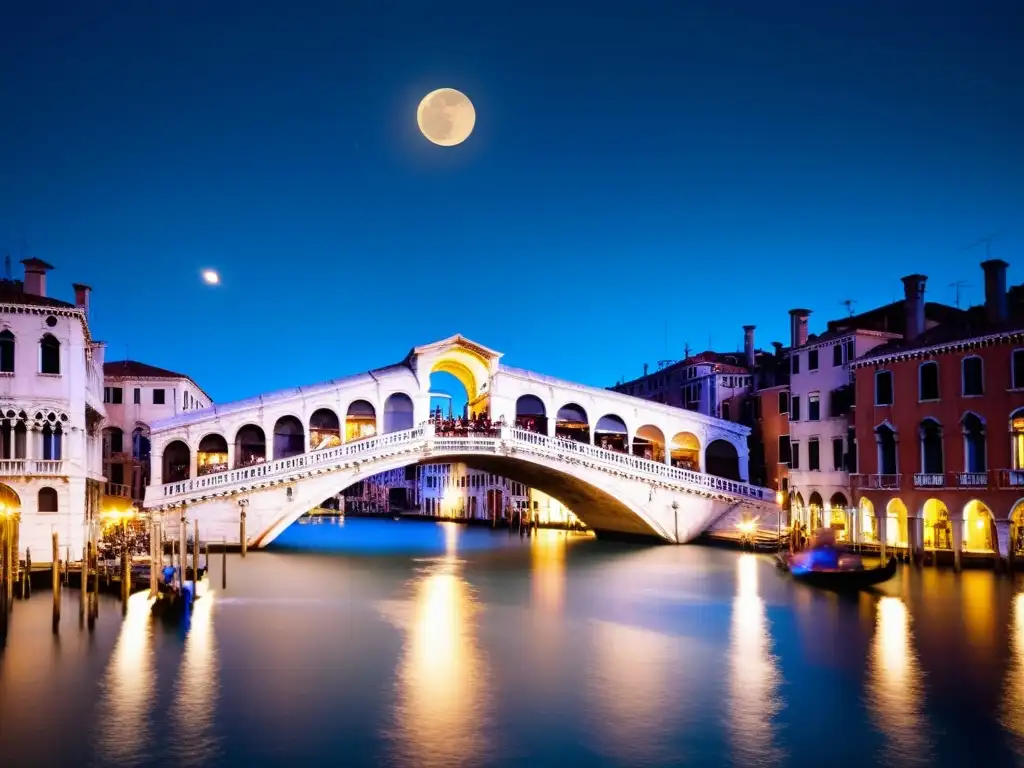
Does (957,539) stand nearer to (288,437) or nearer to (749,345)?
(749,345)

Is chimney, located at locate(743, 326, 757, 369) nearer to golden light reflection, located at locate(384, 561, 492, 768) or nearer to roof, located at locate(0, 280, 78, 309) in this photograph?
golden light reflection, located at locate(384, 561, 492, 768)

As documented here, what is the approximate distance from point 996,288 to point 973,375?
87.5 inches

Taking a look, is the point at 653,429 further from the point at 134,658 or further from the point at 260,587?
the point at 134,658

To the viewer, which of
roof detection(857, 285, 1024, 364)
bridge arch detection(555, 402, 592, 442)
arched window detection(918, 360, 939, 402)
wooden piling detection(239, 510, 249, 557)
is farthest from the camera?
bridge arch detection(555, 402, 592, 442)

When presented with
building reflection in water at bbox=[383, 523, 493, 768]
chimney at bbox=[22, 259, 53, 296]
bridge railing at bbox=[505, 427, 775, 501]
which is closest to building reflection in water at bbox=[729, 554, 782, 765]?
building reflection in water at bbox=[383, 523, 493, 768]

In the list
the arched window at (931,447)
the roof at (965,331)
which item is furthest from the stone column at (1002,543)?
the roof at (965,331)

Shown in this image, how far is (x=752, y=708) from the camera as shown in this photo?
38.2ft

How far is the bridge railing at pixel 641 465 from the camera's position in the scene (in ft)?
98.3

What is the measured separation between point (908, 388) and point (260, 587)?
55.0ft

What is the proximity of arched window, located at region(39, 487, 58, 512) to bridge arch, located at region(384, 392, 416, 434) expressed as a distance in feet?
37.5

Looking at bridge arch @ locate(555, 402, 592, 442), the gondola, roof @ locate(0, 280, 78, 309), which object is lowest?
the gondola

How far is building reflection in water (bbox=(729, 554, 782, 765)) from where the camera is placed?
33.7 feet

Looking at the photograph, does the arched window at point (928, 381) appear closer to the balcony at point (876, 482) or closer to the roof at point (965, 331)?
the roof at point (965, 331)

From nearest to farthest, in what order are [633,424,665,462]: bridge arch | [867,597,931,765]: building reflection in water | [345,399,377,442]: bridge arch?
[867,597,931,765]: building reflection in water < [345,399,377,442]: bridge arch < [633,424,665,462]: bridge arch
